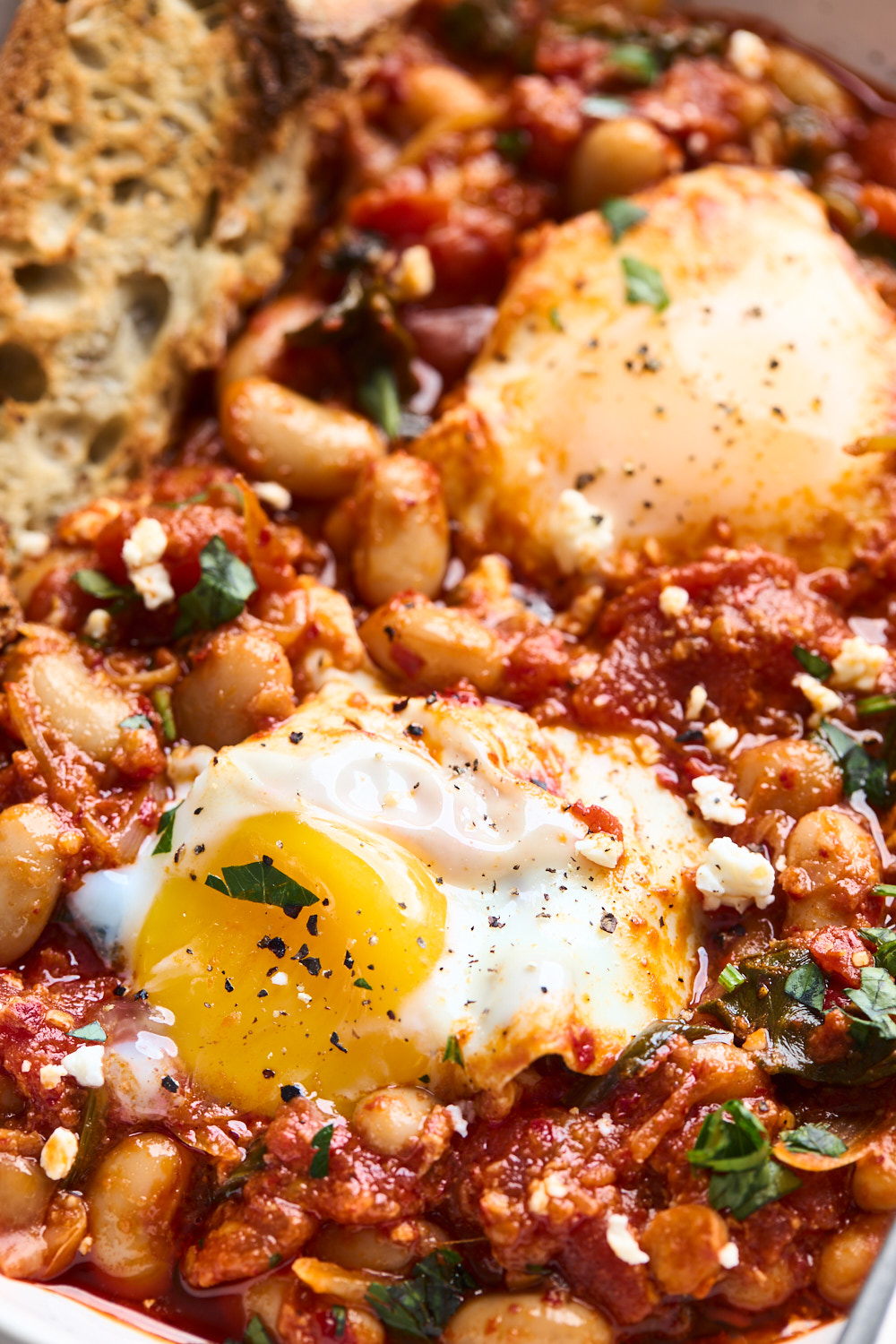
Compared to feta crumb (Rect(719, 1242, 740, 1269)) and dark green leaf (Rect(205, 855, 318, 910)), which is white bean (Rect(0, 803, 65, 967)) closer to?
dark green leaf (Rect(205, 855, 318, 910))

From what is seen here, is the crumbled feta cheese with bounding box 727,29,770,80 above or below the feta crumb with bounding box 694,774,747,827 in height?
above

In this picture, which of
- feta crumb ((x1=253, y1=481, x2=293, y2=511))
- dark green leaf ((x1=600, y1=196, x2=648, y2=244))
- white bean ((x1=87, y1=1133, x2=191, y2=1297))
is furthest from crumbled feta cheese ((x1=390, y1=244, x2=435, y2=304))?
white bean ((x1=87, y1=1133, x2=191, y2=1297))

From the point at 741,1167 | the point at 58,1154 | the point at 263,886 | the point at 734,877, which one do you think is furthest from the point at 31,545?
the point at 741,1167

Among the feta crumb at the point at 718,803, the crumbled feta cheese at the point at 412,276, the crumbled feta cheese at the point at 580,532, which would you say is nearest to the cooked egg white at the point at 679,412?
the crumbled feta cheese at the point at 580,532

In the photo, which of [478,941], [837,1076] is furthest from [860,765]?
[478,941]

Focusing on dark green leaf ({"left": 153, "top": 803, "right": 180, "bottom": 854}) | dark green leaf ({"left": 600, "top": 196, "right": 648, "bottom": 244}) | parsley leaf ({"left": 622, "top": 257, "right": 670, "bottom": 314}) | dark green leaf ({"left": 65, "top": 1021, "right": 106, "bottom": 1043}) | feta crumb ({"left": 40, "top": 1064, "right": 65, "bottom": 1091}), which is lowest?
feta crumb ({"left": 40, "top": 1064, "right": 65, "bottom": 1091})
